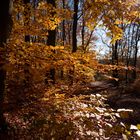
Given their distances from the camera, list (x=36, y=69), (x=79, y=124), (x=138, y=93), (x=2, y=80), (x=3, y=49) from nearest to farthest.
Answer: (x=79, y=124), (x=3, y=49), (x=36, y=69), (x=2, y=80), (x=138, y=93)

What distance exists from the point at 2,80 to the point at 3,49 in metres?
1.54

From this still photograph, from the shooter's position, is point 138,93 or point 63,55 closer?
point 63,55

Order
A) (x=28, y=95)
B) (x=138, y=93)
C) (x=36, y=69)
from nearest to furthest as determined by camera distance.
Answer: (x=36, y=69), (x=28, y=95), (x=138, y=93)

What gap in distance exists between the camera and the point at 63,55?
6352 mm

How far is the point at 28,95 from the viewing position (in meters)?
7.80

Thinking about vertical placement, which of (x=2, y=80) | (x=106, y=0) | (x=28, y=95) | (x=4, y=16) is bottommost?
(x=28, y=95)

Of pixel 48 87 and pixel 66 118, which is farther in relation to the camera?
pixel 48 87

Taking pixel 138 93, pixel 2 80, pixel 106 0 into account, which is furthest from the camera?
pixel 138 93

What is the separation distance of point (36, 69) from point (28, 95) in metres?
1.97

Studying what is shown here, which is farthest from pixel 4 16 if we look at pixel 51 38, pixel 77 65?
pixel 51 38

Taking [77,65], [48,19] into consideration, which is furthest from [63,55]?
[48,19]

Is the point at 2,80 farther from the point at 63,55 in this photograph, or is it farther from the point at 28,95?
the point at 63,55

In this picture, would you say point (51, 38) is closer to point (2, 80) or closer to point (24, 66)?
point (2, 80)

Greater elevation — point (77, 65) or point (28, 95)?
point (77, 65)
